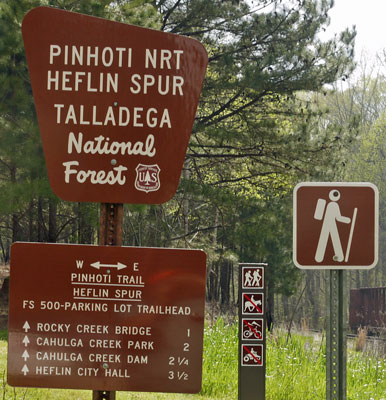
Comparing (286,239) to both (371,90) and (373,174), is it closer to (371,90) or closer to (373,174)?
(373,174)

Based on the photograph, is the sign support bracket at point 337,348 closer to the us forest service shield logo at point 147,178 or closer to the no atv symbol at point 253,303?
the us forest service shield logo at point 147,178

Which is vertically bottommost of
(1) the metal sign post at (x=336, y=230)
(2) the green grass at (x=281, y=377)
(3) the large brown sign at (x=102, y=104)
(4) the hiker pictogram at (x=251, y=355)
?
(2) the green grass at (x=281, y=377)

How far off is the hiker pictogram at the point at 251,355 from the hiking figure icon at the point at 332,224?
2.97 m

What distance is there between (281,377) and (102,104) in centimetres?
590

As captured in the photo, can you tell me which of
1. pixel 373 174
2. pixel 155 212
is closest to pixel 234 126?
pixel 155 212

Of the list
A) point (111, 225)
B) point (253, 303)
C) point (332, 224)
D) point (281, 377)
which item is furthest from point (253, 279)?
point (111, 225)

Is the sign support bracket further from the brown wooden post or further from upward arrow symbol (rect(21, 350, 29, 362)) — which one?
upward arrow symbol (rect(21, 350, 29, 362))

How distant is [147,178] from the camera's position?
3234mm

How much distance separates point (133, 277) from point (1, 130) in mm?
9988

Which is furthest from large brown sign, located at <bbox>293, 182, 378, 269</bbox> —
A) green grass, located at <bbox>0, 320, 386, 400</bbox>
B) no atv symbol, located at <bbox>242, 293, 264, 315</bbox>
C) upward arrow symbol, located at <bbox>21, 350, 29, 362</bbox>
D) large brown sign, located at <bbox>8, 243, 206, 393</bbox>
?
green grass, located at <bbox>0, 320, 386, 400</bbox>


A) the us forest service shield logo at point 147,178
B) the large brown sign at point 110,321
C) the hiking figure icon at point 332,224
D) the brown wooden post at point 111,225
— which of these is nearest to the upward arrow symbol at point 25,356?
the large brown sign at point 110,321

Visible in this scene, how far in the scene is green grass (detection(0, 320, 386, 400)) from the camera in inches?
281

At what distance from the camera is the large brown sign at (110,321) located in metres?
3.08

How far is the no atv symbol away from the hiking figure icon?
2.90m
